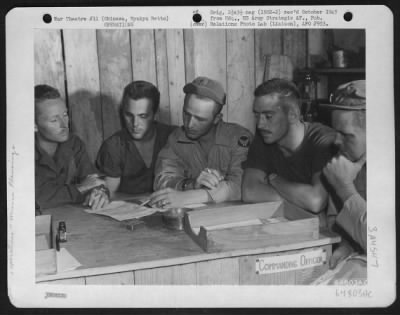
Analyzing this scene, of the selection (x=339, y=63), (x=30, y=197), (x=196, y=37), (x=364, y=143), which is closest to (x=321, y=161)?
(x=364, y=143)

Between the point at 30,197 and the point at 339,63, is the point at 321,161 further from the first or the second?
the point at 30,197

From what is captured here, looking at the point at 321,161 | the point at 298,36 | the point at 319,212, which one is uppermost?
the point at 298,36

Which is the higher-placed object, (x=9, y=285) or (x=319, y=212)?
(x=319, y=212)

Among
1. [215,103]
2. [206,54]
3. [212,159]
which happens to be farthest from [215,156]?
[206,54]

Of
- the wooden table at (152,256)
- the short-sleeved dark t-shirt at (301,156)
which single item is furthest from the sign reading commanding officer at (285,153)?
the wooden table at (152,256)

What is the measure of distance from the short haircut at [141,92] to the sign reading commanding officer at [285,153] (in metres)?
0.21

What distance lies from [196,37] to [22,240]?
549 millimetres

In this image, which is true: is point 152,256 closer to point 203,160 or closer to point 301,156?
point 203,160

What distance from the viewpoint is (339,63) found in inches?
48.4

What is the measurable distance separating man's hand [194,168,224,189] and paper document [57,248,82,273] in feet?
0.96

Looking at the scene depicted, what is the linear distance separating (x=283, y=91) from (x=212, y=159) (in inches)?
8.1

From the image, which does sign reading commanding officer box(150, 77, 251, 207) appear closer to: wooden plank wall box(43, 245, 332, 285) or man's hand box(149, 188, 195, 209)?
man's hand box(149, 188, 195, 209)

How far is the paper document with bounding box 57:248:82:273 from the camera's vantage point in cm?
116

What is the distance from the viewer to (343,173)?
1236mm
